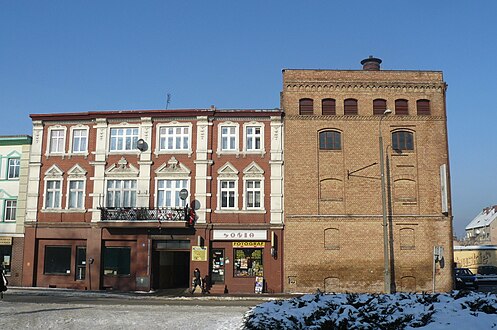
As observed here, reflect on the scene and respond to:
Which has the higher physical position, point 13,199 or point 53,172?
point 53,172

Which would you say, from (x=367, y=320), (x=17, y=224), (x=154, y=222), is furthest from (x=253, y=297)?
(x=367, y=320)

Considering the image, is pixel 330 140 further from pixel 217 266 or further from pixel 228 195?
pixel 217 266

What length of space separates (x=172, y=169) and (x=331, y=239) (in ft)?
36.4

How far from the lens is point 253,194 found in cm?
3372

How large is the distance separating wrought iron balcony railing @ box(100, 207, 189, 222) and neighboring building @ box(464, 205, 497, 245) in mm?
71195

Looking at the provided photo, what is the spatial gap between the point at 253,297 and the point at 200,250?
16.1 feet

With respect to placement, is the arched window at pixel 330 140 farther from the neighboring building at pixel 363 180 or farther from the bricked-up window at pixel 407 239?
the bricked-up window at pixel 407 239

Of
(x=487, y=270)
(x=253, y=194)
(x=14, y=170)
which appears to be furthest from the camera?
(x=487, y=270)

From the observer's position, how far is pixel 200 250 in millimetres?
32969

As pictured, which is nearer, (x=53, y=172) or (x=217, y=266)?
(x=217, y=266)

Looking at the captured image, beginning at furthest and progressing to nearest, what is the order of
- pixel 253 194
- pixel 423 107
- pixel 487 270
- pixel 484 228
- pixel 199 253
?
pixel 484 228 → pixel 487 270 → pixel 423 107 → pixel 253 194 → pixel 199 253

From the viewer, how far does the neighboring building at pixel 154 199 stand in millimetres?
33125

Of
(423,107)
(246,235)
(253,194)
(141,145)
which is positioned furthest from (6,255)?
(423,107)

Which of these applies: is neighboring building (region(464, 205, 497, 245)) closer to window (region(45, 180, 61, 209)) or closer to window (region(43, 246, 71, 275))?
window (region(43, 246, 71, 275))
